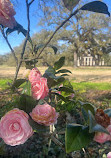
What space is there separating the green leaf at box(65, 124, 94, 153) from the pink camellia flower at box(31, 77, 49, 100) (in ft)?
0.37

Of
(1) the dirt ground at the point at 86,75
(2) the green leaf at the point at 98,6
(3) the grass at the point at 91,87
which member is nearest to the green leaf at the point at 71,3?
(2) the green leaf at the point at 98,6

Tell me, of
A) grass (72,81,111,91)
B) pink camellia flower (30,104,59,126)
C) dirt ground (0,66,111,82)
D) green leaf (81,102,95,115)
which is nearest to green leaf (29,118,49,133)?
pink camellia flower (30,104,59,126)

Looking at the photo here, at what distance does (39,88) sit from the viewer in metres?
0.41

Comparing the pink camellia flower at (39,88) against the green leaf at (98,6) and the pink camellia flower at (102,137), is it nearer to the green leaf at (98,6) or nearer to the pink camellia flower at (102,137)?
the pink camellia flower at (102,137)

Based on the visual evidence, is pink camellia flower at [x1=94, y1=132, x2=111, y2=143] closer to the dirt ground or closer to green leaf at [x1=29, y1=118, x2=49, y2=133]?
green leaf at [x1=29, y1=118, x2=49, y2=133]

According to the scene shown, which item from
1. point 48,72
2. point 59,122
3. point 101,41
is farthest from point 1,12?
point 101,41

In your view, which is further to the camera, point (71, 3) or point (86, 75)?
point (86, 75)

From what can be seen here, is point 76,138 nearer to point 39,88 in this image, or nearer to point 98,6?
point 39,88

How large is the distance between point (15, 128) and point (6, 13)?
0.35 meters

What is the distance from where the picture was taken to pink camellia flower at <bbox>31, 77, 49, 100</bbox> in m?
0.40

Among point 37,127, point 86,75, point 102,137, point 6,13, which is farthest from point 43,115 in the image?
point 86,75

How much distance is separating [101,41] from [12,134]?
46.7ft

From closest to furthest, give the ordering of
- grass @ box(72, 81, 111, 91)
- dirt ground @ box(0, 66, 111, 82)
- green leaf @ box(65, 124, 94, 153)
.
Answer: green leaf @ box(65, 124, 94, 153) < grass @ box(72, 81, 111, 91) < dirt ground @ box(0, 66, 111, 82)

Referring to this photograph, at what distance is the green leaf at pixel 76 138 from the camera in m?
0.33
